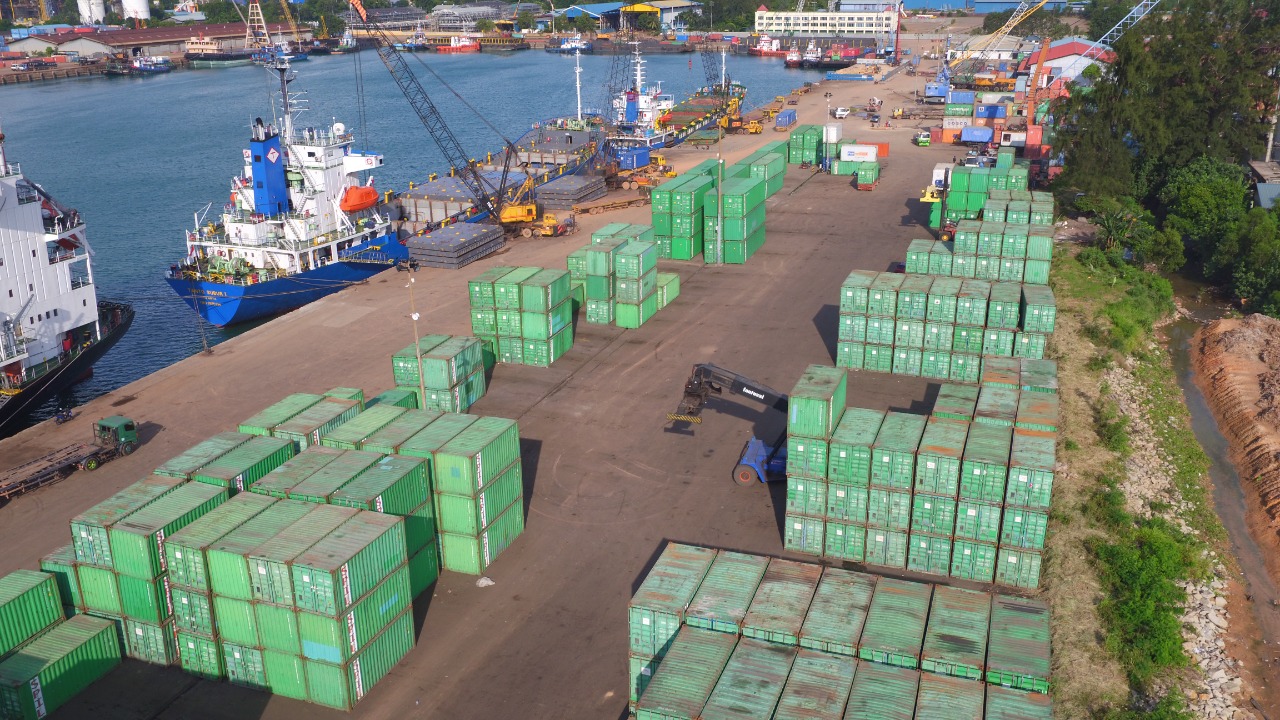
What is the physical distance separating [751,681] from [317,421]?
19255 millimetres

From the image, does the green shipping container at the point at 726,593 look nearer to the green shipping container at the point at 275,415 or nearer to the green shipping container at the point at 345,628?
the green shipping container at the point at 345,628

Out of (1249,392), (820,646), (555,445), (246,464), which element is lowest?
(1249,392)

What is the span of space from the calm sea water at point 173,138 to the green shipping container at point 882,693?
4545 centimetres

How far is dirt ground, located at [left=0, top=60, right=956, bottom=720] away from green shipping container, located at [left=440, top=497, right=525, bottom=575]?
505mm

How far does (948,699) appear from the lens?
22.3 m

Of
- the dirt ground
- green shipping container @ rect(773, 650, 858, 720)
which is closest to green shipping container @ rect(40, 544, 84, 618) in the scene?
the dirt ground

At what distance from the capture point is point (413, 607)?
31078 millimetres

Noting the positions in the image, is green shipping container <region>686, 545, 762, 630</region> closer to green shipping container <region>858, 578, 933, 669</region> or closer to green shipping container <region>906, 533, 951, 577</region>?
green shipping container <region>858, 578, 933, 669</region>

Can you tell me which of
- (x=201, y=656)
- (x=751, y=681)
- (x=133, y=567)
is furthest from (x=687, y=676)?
(x=133, y=567)

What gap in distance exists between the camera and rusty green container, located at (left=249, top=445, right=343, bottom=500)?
3011 cm

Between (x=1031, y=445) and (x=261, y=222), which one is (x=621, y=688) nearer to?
(x=1031, y=445)

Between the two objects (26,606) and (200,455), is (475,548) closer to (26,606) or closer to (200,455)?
(200,455)

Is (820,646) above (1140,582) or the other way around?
above

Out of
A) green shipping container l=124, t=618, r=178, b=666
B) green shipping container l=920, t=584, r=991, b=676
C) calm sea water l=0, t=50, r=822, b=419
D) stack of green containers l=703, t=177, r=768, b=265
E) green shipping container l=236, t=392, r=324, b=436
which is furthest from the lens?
calm sea water l=0, t=50, r=822, b=419
